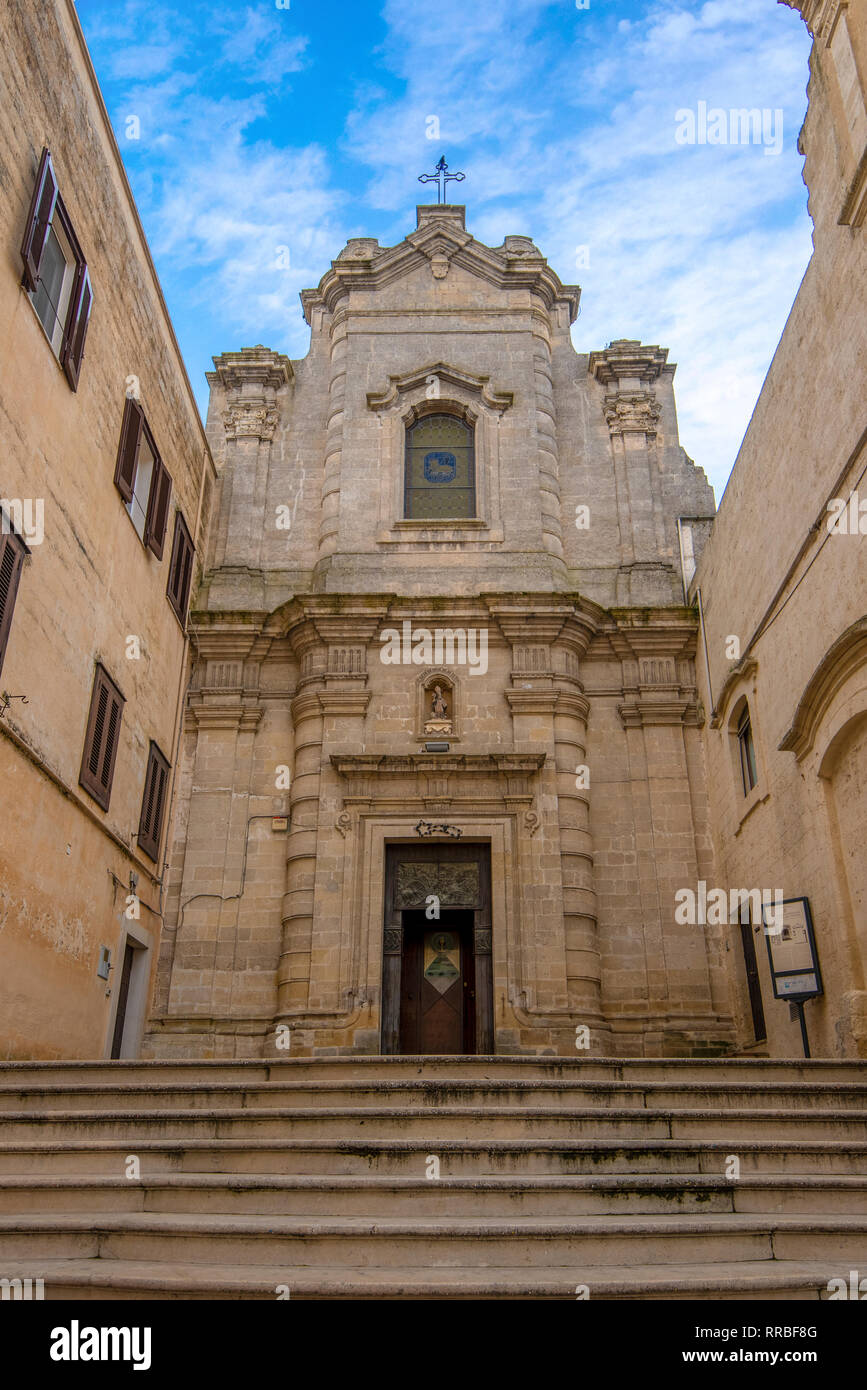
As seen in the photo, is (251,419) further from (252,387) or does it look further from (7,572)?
(7,572)

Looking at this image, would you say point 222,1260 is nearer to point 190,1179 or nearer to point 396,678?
point 190,1179

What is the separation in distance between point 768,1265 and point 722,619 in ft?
34.6

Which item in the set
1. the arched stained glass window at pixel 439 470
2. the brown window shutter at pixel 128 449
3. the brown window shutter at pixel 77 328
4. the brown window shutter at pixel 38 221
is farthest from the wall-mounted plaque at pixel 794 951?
the brown window shutter at pixel 38 221

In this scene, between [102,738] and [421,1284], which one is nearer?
[421,1284]

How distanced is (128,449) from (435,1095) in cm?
920

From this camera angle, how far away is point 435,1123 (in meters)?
7.08

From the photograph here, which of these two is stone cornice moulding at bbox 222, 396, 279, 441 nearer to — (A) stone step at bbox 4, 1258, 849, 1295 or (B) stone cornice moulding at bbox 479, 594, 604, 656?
(B) stone cornice moulding at bbox 479, 594, 604, 656

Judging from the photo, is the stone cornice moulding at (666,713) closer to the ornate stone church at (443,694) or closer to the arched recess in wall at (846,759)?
the ornate stone church at (443,694)

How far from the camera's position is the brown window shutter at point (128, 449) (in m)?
12.8

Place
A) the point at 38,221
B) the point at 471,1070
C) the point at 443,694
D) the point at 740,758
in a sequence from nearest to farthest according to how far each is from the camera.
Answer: the point at 471,1070 < the point at 38,221 < the point at 740,758 < the point at 443,694

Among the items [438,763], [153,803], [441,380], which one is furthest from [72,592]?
[441,380]

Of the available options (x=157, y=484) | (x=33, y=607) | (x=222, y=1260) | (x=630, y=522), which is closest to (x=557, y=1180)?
(x=222, y=1260)

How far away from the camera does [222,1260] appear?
5516mm

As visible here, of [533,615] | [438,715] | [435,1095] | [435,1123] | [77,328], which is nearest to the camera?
[435,1123]
